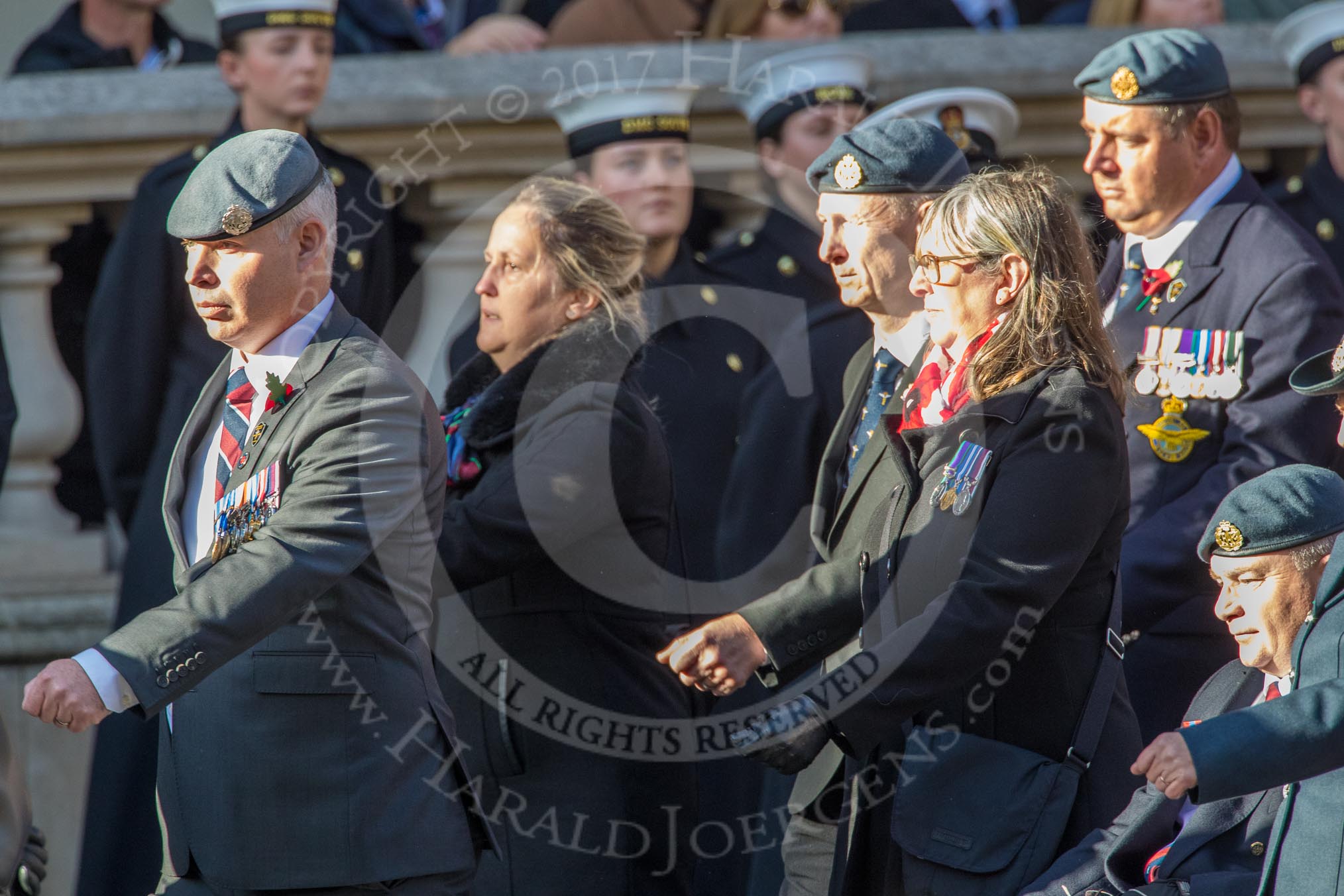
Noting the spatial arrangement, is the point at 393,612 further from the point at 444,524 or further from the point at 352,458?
the point at 444,524

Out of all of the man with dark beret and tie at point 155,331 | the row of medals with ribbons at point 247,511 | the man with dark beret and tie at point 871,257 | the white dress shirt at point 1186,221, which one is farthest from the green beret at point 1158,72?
the row of medals with ribbons at point 247,511

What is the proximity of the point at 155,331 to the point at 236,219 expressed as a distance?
1989mm

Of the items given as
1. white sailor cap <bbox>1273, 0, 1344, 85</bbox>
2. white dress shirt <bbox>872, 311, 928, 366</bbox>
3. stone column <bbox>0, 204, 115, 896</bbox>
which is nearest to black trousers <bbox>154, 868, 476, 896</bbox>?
white dress shirt <bbox>872, 311, 928, 366</bbox>

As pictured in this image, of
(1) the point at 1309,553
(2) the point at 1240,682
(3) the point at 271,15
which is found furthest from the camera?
(3) the point at 271,15

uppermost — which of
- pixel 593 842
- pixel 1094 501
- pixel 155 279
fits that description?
pixel 1094 501

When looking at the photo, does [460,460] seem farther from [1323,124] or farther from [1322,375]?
[1323,124]

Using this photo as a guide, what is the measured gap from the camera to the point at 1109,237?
16.2ft

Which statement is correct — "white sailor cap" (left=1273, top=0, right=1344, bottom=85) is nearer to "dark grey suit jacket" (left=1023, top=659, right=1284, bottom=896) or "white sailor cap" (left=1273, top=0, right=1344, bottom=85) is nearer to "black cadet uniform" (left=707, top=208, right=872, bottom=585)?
"black cadet uniform" (left=707, top=208, right=872, bottom=585)

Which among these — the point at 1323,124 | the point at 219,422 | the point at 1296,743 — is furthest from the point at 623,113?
the point at 1296,743

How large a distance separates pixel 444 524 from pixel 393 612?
2.07ft

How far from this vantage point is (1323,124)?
5.38m

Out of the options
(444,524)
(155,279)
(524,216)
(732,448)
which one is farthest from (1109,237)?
(155,279)

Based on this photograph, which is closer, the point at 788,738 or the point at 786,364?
the point at 788,738

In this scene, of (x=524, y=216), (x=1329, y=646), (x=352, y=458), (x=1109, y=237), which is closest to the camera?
(x=1329, y=646)
